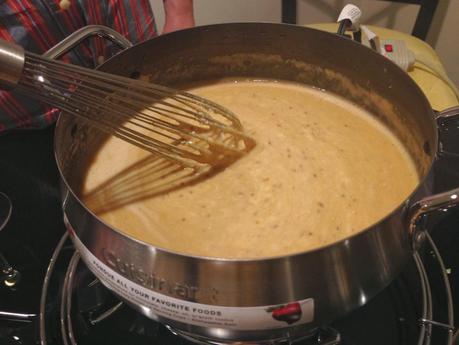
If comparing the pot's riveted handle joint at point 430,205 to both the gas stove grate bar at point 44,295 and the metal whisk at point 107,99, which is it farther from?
the gas stove grate bar at point 44,295

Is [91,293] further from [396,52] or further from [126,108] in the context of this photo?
[396,52]

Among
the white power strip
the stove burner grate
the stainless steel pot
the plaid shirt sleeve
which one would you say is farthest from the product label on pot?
the white power strip

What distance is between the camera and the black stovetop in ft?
2.33

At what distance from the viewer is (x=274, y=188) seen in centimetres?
78

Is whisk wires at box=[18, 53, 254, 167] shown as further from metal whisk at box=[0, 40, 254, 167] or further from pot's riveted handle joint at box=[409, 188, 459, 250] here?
pot's riveted handle joint at box=[409, 188, 459, 250]

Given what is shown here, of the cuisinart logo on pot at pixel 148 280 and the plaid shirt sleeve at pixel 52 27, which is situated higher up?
the plaid shirt sleeve at pixel 52 27

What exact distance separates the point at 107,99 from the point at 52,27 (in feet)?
1.29

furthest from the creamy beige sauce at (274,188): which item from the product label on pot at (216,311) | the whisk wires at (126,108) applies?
the product label on pot at (216,311)

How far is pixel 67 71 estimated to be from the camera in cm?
59

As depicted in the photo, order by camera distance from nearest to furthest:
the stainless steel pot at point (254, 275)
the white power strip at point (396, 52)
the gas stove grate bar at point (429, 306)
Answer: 1. the stainless steel pot at point (254, 275)
2. the gas stove grate bar at point (429, 306)
3. the white power strip at point (396, 52)

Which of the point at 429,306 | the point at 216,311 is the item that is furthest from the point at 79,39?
the point at 429,306

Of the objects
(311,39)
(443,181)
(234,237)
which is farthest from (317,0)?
(234,237)

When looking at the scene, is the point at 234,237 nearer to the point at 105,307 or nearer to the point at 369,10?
the point at 105,307

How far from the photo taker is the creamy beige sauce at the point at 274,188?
0.70 m
